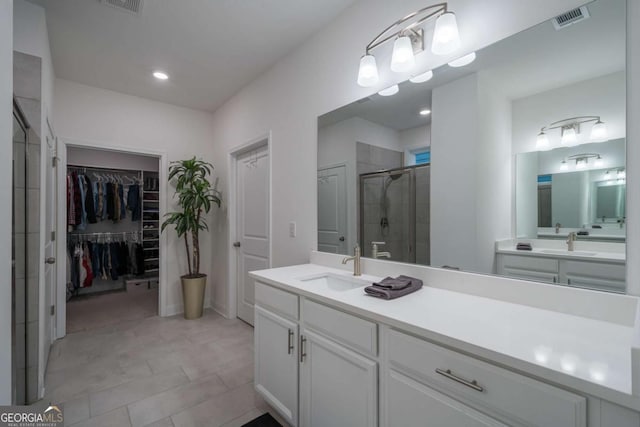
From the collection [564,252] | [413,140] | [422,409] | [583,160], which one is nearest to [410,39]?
[413,140]

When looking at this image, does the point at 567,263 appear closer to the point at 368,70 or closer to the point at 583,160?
the point at 583,160

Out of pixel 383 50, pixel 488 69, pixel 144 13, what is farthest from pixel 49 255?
pixel 488 69

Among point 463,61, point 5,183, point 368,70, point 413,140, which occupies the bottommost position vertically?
point 5,183

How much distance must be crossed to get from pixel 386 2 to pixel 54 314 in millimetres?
4090

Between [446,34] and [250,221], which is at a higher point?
[446,34]

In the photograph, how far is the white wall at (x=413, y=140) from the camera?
1644mm

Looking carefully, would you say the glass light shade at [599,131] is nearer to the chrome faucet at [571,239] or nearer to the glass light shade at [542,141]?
the glass light shade at [542,141]

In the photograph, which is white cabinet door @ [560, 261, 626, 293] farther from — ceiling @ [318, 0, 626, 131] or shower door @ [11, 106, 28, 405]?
shower door @ [11, 106, 28, 405]

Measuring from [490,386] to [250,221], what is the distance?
9.61 ft

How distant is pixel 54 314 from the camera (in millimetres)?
2939

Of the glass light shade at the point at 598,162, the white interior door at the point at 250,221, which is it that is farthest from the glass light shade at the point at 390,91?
the white interior door at the point at 250,221

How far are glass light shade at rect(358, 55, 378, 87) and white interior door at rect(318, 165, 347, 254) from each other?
61 cm

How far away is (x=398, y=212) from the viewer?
5.93 feet

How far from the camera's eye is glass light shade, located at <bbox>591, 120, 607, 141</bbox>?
3.72 ft
